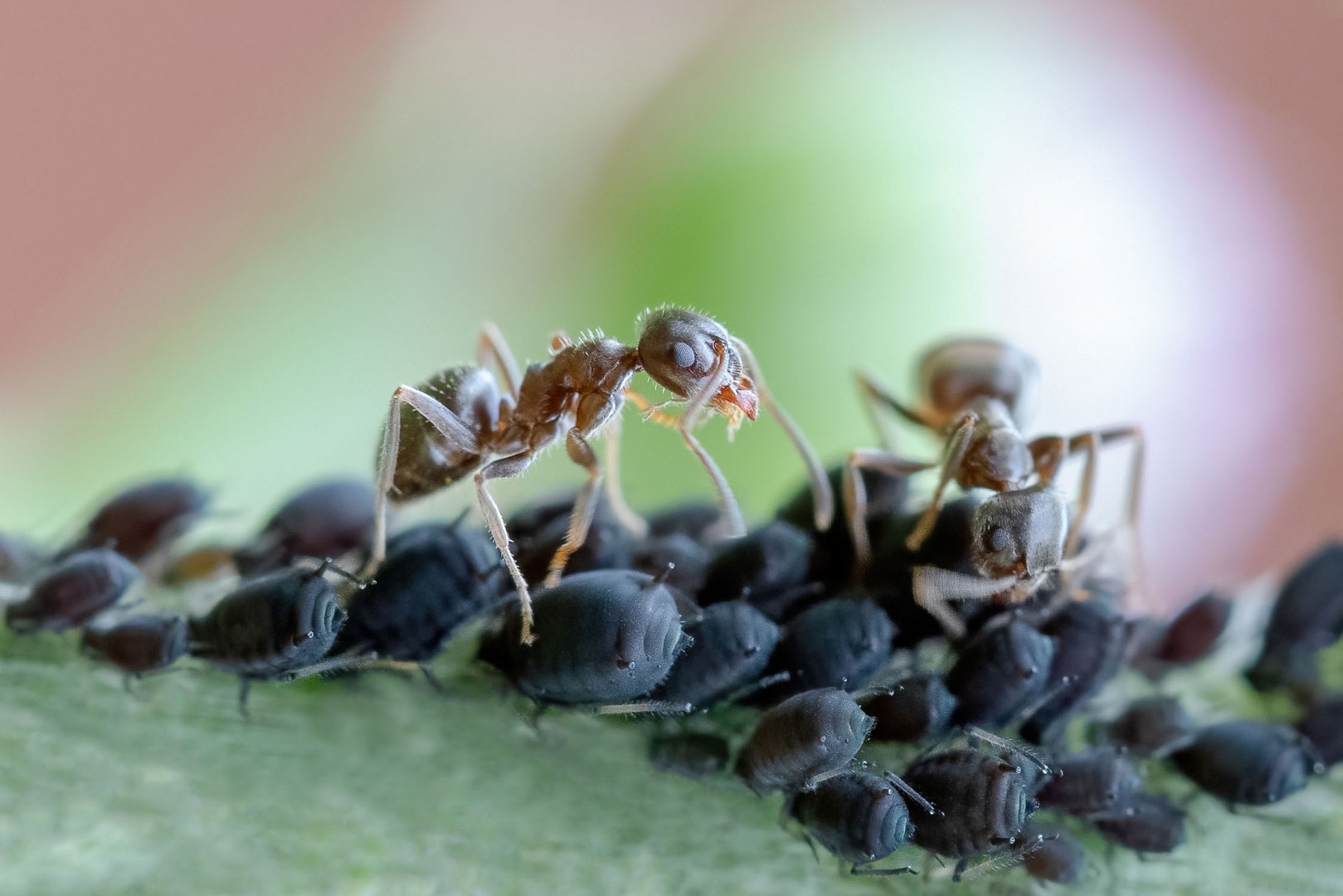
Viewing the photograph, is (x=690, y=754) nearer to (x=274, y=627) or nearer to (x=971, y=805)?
(x=971, y=805)

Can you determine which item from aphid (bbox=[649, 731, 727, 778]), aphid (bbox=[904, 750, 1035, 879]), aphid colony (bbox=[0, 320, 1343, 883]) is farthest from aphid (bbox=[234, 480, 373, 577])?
aphid (bbox=[904, 750, 1035, 879])

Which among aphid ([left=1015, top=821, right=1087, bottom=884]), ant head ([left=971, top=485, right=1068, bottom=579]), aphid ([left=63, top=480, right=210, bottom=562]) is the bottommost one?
aphid ([left=1015, top=821, right=1087, bottom=884])

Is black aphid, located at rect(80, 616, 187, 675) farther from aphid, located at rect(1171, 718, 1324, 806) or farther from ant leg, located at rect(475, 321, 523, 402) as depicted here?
aphid, located at rect(1171, 718, 1324, 806)

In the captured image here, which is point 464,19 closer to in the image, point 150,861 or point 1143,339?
point 1143,339

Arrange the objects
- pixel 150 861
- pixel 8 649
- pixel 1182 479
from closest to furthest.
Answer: pixel 150 861
pixel 8 649
pixel 1182 479

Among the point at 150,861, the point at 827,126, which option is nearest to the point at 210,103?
the point at 827,126

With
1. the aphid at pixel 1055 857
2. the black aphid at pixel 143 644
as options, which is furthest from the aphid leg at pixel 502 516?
the aphid at pixel 1055 857

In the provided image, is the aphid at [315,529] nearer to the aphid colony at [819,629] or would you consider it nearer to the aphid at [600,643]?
the aphid colony at [819,629]
